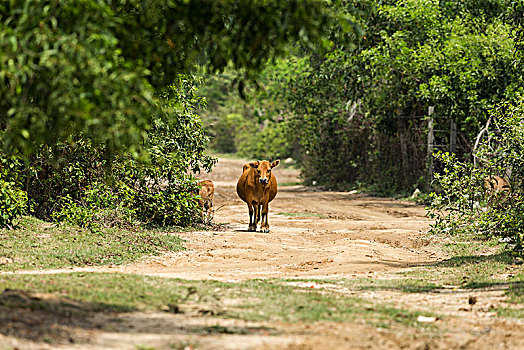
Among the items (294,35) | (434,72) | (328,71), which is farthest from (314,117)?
(294,35)

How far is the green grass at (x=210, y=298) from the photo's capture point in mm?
7055

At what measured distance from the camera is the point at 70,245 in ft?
38.3

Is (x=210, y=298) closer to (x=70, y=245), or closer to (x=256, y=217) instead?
(x=70, y=245)

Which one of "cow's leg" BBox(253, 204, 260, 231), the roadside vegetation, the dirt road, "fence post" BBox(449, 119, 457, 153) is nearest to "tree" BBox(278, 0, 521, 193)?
the roadside vegetation

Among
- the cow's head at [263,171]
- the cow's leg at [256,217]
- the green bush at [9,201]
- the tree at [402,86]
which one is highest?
the tree at [402,86]

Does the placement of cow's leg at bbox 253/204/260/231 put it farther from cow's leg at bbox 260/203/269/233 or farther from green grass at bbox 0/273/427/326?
green grass at bbox 0/273/427/326

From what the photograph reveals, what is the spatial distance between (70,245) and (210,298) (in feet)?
15.2

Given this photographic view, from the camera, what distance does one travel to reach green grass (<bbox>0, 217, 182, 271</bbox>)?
10.5 metres

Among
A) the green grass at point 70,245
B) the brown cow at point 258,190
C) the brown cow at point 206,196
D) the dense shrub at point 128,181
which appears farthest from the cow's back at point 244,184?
the green grass at point 70,245

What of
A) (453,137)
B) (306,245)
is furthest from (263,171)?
(453,137)

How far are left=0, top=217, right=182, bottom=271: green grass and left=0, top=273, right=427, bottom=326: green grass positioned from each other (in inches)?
76.6

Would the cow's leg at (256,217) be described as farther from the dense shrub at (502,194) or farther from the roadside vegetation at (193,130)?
the dense shrub at (502,194)

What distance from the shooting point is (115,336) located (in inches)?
231

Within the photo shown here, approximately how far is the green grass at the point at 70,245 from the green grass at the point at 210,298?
195 cm
